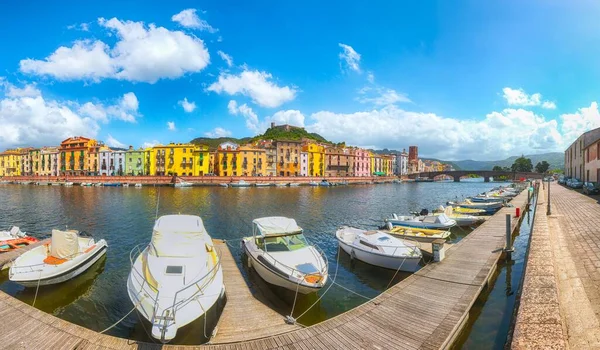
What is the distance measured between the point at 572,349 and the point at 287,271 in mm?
8800

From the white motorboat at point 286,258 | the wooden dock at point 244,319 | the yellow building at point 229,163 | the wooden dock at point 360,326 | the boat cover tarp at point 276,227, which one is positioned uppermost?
the yellow building at point 229,163

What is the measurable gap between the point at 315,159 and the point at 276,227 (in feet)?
366

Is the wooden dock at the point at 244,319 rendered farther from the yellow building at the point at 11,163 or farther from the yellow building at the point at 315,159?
the yellow building at the point at 11,163

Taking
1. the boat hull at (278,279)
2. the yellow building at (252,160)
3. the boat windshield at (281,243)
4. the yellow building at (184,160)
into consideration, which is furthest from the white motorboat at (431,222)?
the yellow building at (184,160)

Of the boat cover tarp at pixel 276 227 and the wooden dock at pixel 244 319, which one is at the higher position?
the boat cover tarp at pixel 276 227

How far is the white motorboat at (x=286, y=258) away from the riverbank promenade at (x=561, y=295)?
6.49m

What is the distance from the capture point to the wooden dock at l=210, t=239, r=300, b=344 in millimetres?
8852

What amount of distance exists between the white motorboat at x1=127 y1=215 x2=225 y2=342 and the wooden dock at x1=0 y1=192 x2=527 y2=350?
85 centimetres

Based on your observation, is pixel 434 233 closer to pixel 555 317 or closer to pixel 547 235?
pixel 547 235

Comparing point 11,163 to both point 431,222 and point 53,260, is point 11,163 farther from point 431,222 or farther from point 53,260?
point 431,222

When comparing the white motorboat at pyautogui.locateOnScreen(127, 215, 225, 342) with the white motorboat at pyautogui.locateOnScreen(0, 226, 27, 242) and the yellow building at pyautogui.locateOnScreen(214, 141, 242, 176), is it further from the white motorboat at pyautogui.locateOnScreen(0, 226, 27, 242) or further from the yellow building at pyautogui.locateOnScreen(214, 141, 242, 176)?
the yellow building at pyautogui.locateOnScreen(214, 141, 242, 176)

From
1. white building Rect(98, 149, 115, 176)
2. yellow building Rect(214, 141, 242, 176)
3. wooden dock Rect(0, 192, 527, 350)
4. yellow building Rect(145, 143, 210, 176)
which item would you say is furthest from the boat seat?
white building Rect(98, 149, 115, 176)

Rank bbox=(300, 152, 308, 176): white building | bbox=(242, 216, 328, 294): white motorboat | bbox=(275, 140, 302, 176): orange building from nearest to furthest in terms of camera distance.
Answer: bbox=(242, 216, 328, 294): white motorboat < bbox=(275, 140, 302, 176): orange building < bbox=(300, 152, 308, 176): white building

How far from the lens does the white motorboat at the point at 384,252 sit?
612 inches
